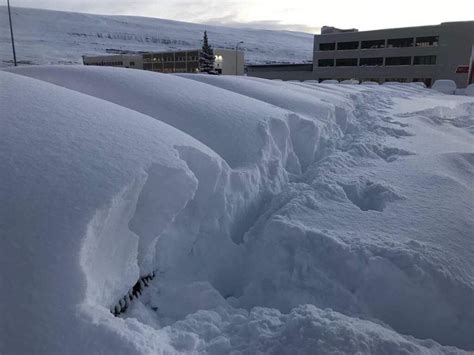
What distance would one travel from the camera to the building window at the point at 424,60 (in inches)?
1857

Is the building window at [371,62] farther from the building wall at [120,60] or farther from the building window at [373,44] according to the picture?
the building wall at [120,60]

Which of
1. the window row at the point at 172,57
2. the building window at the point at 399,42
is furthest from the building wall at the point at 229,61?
the building window at the point at 399,42

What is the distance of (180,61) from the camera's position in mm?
61688

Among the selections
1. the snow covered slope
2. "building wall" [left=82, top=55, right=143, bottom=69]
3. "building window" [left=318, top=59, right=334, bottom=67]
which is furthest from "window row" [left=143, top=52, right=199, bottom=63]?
the snow covered slope

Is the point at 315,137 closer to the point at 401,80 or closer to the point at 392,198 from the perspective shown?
the point at 392,198

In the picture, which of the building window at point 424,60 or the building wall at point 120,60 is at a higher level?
the building window at point 424,60

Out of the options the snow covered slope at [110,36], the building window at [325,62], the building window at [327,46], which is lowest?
the building window at [325,62]

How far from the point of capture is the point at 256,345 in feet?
7.32

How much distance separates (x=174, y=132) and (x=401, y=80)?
174ft

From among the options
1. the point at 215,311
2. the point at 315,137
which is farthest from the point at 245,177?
the point at 315,137

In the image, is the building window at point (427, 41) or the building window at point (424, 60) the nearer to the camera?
the building window at point (427, 41)

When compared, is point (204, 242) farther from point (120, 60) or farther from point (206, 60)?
point (120, 60)

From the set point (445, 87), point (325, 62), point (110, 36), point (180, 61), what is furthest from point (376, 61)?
point (110, 36)

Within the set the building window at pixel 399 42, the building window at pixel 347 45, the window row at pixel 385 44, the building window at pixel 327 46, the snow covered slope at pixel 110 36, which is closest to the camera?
the window row at pixel 385 44
